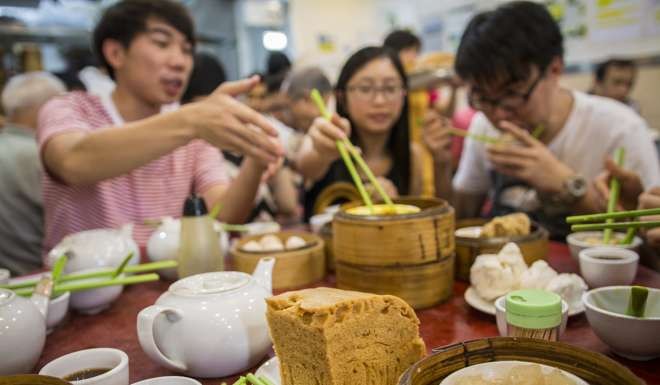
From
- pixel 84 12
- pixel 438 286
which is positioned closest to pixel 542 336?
pixel 438 286

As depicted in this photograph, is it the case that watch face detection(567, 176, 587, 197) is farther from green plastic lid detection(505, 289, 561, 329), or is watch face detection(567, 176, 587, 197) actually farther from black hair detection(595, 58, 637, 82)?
black hair detection(595, 58, 637, 82)

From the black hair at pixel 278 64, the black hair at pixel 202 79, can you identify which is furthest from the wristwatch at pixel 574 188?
the black hair at pixel 278 64

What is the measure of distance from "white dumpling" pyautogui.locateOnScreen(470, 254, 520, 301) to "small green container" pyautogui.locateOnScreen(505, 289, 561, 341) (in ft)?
0.83

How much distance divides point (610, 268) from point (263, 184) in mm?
2386

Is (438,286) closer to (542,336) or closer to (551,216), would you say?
(542,336)

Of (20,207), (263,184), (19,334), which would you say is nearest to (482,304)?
(19,334)

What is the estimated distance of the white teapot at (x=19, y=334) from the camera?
93 centimetres

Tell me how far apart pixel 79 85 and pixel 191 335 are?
16.7 feet

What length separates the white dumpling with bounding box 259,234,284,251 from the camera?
1556mm

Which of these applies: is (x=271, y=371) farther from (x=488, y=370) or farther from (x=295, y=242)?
(x=295, y=242)

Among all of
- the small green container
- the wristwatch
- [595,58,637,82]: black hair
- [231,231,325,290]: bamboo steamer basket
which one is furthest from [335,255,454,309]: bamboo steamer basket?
[595,58,637,82]: black hair

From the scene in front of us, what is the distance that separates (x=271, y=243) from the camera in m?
1.60

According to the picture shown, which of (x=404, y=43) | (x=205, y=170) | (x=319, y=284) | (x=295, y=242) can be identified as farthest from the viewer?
(x=404, y=43)

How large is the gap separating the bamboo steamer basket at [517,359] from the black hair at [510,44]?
168 cm
